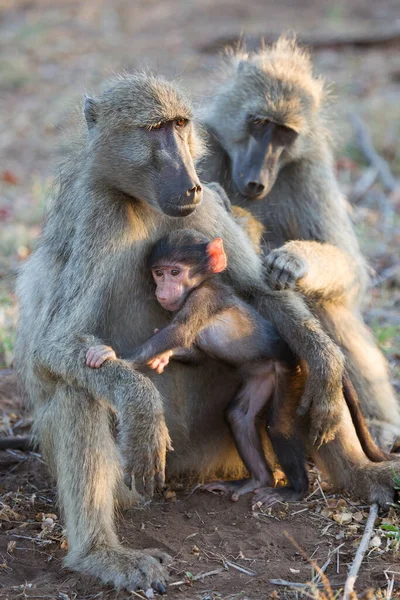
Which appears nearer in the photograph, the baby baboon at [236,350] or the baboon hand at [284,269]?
the baby baboon at [236,350]

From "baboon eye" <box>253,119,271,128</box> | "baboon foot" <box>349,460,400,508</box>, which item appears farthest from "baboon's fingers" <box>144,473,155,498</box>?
"baboon eye" <box>253,119,271,128</box>

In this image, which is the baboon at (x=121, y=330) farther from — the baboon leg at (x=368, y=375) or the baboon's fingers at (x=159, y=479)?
the baboon leg at (x=368, y=375)

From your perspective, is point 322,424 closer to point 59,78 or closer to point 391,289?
point 391,289

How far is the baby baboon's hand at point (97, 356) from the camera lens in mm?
2988

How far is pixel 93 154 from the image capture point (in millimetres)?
3258

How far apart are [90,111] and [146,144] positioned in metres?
0.27

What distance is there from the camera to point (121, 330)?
3.30 meters

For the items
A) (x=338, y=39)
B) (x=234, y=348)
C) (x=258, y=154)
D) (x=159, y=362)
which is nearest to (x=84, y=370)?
(x=159, y=362)

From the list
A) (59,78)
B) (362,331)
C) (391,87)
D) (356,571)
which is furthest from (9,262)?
(391,87)

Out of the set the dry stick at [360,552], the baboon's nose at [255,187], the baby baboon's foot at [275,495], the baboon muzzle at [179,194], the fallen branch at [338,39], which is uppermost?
the fallen branch at [338,39]

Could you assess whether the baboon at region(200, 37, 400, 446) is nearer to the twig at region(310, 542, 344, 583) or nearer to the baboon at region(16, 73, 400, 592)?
the baboon at region(16, 73, 400, 592)

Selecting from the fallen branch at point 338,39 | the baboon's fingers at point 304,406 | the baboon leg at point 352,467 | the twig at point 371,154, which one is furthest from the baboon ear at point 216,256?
the fallen branch at point 338,39

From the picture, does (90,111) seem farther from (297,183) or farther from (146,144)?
(297,183)

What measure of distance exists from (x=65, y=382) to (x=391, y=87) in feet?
23.9
